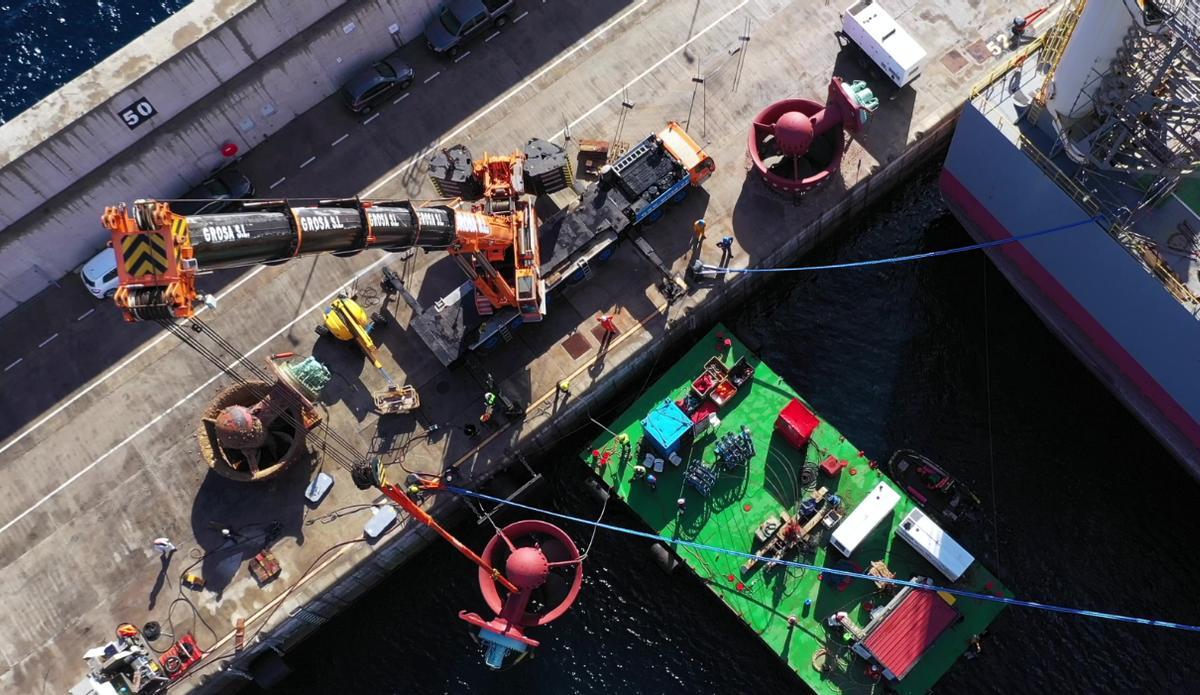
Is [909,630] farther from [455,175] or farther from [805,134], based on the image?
[455,175]

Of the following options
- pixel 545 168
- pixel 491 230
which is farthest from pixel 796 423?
pixel 545 168

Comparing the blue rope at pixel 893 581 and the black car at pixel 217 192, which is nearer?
the blue rope at pixel 893 581

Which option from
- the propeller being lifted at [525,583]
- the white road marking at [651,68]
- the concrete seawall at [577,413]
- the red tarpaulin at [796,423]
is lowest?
the red tarpaulin at [796,423]

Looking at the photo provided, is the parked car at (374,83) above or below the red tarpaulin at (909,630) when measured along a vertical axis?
above

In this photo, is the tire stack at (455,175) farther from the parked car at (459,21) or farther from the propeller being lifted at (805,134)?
the propeller being lifted at (805,134)

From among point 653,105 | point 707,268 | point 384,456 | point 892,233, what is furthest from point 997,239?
point 384,456

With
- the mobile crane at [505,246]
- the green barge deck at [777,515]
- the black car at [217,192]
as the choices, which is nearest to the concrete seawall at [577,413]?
the green barge deck at [777,515]

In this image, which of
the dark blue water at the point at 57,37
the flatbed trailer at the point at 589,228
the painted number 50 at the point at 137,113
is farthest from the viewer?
the dark blue water at the point at 57,37
